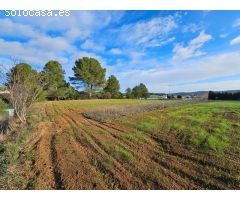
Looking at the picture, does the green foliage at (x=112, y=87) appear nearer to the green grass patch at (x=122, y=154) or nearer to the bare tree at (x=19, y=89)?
the bare tree at (x=19, y=89)

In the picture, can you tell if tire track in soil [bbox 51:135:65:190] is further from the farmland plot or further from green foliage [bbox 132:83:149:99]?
green foliage [bbox 132:83:149:99]

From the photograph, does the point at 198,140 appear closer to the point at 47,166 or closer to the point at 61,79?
the point at 47,166

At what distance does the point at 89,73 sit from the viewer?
61344mm

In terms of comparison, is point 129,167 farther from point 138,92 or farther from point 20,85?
point 138,92

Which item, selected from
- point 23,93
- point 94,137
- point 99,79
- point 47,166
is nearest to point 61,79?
point 99,79

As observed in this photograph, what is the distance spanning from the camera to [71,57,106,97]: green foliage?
200 ft

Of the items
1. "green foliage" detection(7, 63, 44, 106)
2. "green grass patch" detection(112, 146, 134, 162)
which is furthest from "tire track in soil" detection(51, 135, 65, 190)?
"green foliage" detection(7, 63, 44, 106)

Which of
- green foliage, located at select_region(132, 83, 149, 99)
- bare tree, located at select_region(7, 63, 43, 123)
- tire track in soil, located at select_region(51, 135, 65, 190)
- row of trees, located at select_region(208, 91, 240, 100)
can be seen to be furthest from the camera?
green foliage, located at select_region(132, 83, 149, 99)

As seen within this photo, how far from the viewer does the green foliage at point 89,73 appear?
60844mm

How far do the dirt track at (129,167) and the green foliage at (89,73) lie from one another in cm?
5273

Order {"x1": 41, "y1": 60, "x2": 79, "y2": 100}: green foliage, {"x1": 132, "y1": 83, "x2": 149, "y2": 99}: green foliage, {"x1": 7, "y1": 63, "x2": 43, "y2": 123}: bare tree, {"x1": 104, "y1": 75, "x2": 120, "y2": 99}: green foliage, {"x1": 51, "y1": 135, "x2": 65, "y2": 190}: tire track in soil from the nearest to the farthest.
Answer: {"x1": 51, "y1": 135, "x2": 65, "y2": 190}: tire track in soil < {"x1": 7, "y1": 63, "x2": 43, "y2": 123}: bare tree < {"x1": 41, "y1": 60, "x2": 79, "y2": 100}: green foliage < {"x1": 104, "y1": 75, "x2": 120, "y2": 99}: green foliage < {"x1": 132, "y1": 83, "x2": 149, "y2": 99}: green foliage

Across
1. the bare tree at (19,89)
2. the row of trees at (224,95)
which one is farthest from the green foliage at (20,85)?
the row of trees at (224,95)

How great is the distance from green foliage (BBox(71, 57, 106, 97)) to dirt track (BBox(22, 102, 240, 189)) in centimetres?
5273

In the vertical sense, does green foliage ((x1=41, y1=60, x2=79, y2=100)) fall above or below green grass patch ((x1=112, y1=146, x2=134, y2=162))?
above
